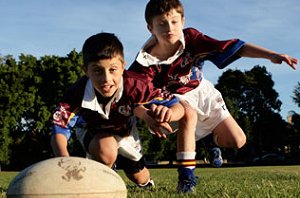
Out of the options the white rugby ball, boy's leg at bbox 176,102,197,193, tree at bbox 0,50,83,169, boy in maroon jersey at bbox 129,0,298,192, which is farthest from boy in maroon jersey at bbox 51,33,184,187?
tree at bbox 0,50,83,169

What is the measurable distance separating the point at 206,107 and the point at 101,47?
7.45ft

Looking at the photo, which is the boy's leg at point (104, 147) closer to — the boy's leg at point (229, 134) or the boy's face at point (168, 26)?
the boy's face at point (168, 26)

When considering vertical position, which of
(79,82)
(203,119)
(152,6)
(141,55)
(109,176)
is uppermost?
(152,6)

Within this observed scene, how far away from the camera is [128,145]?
6516mm

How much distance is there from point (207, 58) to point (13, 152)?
40.8 m

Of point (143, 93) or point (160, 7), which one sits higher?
point (160, 7)

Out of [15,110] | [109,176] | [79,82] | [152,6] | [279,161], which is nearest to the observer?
[109,176]

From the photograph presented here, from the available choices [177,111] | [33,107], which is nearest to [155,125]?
[177,111]

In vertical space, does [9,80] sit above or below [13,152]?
above

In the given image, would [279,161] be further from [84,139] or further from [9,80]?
[84,139]

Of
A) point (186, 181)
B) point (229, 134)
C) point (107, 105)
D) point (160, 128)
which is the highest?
point (107, 105)

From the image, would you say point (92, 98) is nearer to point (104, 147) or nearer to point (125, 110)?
point (125, 110)

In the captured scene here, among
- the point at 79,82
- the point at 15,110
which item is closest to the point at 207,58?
the point at 79,82

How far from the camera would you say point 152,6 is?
19.9 ft
